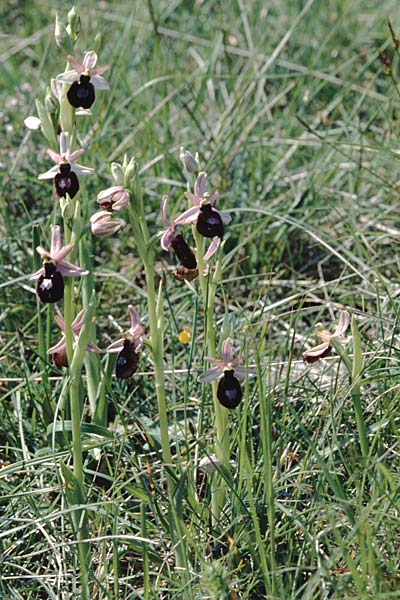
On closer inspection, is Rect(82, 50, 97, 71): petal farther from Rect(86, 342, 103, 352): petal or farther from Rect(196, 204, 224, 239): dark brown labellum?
Rect(86, 342, 103, 352): petal

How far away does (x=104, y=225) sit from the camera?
2014 mm

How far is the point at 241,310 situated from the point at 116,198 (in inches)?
18.2

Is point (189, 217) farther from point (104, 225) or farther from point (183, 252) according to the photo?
point (104, 225)

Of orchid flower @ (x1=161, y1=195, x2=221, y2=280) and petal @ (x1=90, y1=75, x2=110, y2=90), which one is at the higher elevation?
petal @ (x1=90, y1=75, x2=110, y2=90)

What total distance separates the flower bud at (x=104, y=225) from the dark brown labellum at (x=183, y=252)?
0.13 metres

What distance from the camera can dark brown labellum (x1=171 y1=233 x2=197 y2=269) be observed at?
203 cm

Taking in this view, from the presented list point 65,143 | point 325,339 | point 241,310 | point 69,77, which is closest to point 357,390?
point 325,339

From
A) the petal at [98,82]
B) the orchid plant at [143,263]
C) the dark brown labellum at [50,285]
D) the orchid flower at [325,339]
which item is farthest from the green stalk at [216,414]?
the petal at [98,82]

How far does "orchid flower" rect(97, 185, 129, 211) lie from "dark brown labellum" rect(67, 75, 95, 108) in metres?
0.24

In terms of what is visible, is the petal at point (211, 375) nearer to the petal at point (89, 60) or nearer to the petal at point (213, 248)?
the petal at point (213, 248)

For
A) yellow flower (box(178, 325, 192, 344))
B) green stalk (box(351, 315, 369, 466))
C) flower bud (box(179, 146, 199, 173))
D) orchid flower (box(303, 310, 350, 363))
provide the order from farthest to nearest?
yellow flower (box(178, 325, 192, 344)), flower bud (box(179, 146, 199, 173)), orchid flower (box(303, 310, 350, 363)), green stalk (box(351, 315, 369, 466))

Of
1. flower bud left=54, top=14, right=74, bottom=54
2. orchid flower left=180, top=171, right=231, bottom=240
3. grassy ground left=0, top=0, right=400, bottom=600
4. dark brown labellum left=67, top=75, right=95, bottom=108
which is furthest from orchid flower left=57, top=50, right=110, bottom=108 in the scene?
grassy ground left=0, top=0, right=400, bottom=600

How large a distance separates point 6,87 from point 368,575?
3077 mm

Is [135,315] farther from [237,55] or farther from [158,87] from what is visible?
[237,55]
